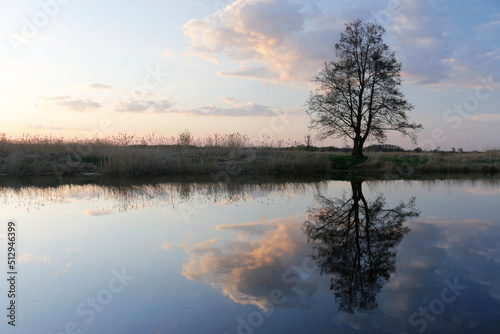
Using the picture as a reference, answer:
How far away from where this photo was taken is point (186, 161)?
2216cm

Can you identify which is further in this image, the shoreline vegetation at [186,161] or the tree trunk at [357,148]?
the tree trunk at [357,148]

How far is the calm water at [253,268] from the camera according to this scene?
13.3 feet

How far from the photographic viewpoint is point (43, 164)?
2123cm

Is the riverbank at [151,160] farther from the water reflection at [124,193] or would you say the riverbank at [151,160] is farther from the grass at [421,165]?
the water reflection at [124,193]

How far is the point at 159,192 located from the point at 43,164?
1127cm

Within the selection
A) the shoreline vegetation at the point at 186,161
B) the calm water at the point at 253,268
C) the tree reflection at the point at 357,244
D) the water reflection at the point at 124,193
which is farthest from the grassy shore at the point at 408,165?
the calm water at the point at 253,268

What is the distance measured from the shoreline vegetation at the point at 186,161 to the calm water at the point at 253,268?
10.5 m

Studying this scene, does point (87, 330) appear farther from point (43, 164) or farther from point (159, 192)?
point (43, 164)

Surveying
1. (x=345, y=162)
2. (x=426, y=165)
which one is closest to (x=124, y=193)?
(x=345, y=162)

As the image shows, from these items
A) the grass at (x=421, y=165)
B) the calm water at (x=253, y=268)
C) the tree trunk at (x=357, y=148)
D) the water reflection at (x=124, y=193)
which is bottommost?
the calm water at (x=253, y=268)

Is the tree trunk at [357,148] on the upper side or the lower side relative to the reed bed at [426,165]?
upper

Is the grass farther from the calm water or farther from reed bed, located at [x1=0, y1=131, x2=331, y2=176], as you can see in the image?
the calm water

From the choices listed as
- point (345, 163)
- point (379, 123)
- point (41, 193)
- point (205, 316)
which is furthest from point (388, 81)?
point (205, 316)

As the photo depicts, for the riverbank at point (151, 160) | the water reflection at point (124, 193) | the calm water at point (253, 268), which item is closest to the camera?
the calm water at point (253, 268)
